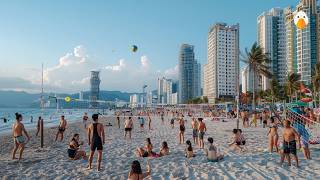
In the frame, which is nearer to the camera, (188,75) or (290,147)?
(290,147)

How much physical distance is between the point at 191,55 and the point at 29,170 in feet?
559

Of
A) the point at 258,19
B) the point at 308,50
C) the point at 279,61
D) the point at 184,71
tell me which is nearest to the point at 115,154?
the point at 308,50

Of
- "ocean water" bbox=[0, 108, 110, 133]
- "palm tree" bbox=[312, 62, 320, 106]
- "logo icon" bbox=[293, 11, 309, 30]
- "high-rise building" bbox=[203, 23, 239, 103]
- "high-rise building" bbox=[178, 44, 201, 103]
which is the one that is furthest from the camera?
"high-rise building" bbox=[178, 44, 201, 103]

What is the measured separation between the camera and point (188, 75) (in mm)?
→ 171500

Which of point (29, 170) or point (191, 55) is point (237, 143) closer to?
point (29, 170)

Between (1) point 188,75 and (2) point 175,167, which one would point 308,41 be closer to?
(1) point 188,75

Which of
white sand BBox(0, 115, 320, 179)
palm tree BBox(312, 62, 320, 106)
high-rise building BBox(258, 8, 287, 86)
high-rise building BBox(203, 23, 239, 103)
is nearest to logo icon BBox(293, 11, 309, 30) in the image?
white sand BBox(0, 115, 320, 179)

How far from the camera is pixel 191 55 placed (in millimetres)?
176875

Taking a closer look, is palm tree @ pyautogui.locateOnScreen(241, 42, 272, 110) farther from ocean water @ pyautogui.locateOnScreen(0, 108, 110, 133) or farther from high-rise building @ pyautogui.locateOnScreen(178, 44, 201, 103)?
high-rise building @ pyautogui.locateOnScreen(178, 44, 201, 103)

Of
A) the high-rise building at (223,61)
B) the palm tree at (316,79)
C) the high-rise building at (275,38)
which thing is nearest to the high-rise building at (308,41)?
the high-rise building at (275,38)

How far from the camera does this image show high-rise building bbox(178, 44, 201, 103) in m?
171

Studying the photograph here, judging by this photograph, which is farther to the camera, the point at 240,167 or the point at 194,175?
the point at 240,167

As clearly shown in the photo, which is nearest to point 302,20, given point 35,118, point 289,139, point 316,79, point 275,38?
point 289,139

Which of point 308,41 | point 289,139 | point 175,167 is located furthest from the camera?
point 308,41
